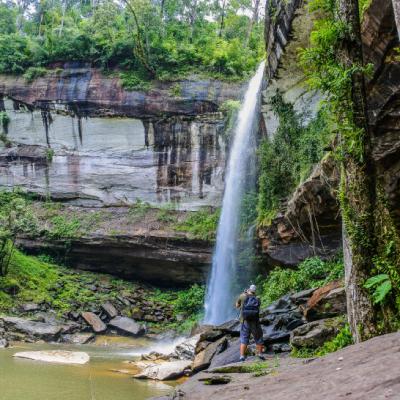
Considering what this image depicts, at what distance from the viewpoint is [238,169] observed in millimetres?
19719

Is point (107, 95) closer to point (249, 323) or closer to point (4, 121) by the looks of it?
point (4, 121)

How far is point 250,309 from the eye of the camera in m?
7.84

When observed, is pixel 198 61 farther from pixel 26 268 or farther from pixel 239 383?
pixel 239 383

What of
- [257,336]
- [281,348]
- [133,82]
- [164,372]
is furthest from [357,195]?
[133,82]

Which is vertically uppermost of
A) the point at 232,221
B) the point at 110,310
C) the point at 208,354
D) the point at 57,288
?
the point at 232,221

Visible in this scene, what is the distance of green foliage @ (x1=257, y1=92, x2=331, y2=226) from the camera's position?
13820mm

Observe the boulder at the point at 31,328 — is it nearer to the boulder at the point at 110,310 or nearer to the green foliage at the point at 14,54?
the boulder at the point at 110,310

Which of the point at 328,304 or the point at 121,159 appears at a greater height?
the point at 121,159

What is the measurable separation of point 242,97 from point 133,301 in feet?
36.3

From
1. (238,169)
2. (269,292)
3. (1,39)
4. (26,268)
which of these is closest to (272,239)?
(269,292)

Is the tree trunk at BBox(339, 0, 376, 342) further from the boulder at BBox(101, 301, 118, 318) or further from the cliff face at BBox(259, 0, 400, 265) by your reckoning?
the boulder at BBox(101, 301, 118, 318)

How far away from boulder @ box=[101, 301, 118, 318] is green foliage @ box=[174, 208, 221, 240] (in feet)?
15.5

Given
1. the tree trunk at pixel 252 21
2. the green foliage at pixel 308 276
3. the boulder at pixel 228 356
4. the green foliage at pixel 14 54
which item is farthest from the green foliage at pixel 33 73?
the boulder at pixel 228 356

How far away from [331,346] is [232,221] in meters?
12.7
